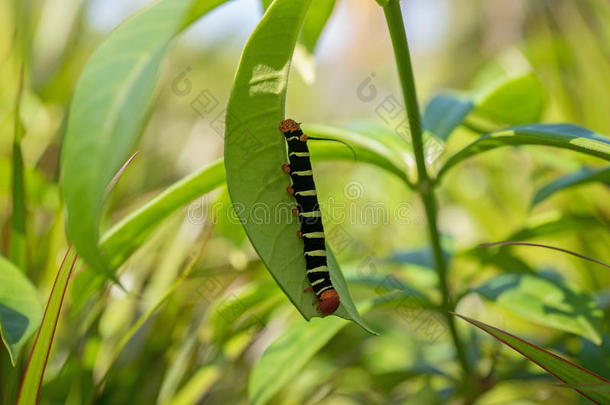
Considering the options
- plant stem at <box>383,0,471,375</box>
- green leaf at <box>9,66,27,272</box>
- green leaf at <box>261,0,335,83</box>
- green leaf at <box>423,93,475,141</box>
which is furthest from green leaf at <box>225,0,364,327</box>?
green leaf at <box>9,66,27,272</box>

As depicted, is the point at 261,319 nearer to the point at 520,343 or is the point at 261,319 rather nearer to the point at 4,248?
the point at 520,343

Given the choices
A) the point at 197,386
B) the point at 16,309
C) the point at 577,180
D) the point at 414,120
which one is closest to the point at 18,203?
the point at 16,309

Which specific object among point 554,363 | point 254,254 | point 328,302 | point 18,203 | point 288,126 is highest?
point 18,203

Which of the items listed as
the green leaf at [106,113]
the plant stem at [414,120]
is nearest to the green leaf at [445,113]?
the plant stem at [414,120]

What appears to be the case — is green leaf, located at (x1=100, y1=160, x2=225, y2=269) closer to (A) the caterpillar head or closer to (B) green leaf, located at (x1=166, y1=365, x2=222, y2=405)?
(A) the caterpillar head

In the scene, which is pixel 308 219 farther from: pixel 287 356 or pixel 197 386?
pixel 197 386

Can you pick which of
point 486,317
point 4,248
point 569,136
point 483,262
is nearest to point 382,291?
point 483,262
